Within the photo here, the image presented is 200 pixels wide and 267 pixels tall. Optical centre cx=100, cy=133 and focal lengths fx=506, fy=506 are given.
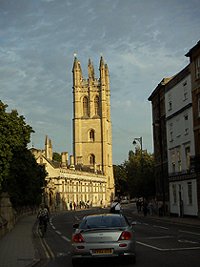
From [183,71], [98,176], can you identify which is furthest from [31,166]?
[98,176]

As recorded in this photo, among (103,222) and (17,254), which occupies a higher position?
(103,222)

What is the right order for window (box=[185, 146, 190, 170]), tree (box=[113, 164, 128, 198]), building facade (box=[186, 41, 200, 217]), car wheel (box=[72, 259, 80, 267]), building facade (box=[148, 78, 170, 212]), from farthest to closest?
1. tree (box=[113, 164, 128, 198])
2. building facade (box=[148, 78, 170, 212])
3. window (box=[185, 146, 190, 170])
4. building facade (box=[186, 41, 200, 217])
5. car wheel (box=[72, 259, 80, 267])

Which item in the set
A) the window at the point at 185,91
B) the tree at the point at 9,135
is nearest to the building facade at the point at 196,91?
the window at the point at 185,91

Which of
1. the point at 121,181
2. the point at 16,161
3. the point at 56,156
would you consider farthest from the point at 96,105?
the point at 16,161

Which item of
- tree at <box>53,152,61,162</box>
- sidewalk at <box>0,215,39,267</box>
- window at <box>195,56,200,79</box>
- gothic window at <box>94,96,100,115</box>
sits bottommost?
sidewalk at <box>0,215,39,267</box>

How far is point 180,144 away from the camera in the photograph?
45.9m

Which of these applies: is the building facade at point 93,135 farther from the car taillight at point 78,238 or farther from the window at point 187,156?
the car taillight at point 78,238

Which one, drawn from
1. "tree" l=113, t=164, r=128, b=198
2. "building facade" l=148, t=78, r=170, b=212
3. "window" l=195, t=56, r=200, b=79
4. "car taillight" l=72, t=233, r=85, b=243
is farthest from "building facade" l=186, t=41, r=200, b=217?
"tree" l=113, t=164, r=128, b=198

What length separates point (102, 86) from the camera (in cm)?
15600

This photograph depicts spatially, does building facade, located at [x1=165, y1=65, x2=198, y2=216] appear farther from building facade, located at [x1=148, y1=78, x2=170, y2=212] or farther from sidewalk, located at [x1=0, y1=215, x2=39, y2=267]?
sidewalk, located at [x1=0, y1=215, x2=39, y2=267]

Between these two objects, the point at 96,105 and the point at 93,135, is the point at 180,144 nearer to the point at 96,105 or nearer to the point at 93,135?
the point at 93,135

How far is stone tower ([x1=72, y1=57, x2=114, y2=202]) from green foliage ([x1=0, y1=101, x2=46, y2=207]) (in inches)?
3820

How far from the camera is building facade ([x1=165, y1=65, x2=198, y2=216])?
42.9 meters

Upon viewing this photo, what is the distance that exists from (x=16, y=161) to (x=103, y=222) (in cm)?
3136
